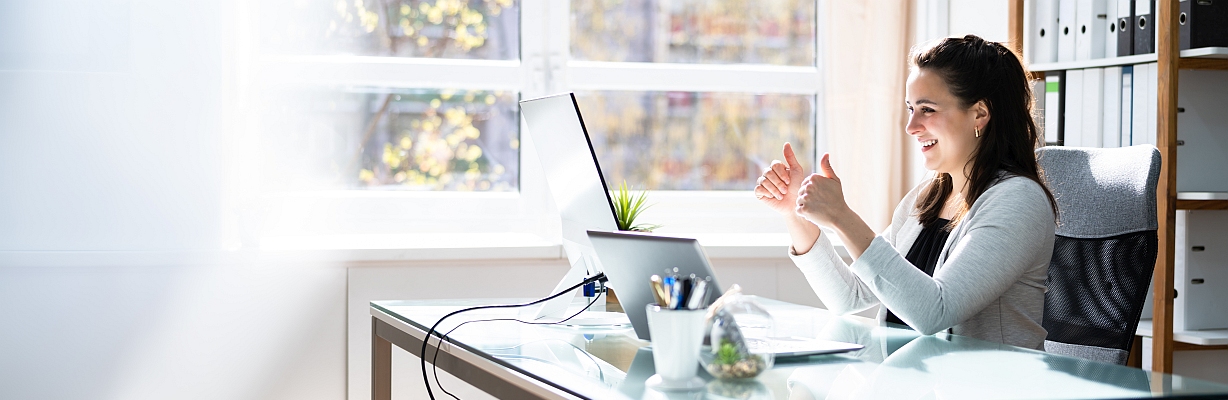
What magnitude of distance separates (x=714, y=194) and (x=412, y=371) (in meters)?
1.09

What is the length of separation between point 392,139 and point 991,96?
5.89 ft

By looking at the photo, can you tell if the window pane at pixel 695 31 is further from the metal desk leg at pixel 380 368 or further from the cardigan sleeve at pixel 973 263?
the cardigan sleeve at pixel 973 263

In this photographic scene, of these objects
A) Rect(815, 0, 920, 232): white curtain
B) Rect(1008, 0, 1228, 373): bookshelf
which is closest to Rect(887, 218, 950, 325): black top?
Rect(1008, 0, 1228, 373): bookshelf

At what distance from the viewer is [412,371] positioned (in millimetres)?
2842

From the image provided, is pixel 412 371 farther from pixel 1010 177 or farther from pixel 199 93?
pixel 1010 177

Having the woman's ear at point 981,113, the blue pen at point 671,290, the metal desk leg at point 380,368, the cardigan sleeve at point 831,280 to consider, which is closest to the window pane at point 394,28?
the metal desk leg at point 380,368

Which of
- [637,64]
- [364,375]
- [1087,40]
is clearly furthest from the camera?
[637,64]

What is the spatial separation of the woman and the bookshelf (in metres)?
0.72

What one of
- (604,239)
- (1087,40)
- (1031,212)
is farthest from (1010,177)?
(1087,40)

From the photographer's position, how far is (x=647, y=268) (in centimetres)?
130

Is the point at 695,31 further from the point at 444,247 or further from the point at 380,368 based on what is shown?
the point at 380,368

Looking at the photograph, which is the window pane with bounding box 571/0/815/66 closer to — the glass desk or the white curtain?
the white curtain

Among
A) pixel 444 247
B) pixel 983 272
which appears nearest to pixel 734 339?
pixel 983 272

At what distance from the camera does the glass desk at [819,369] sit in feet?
3.57
